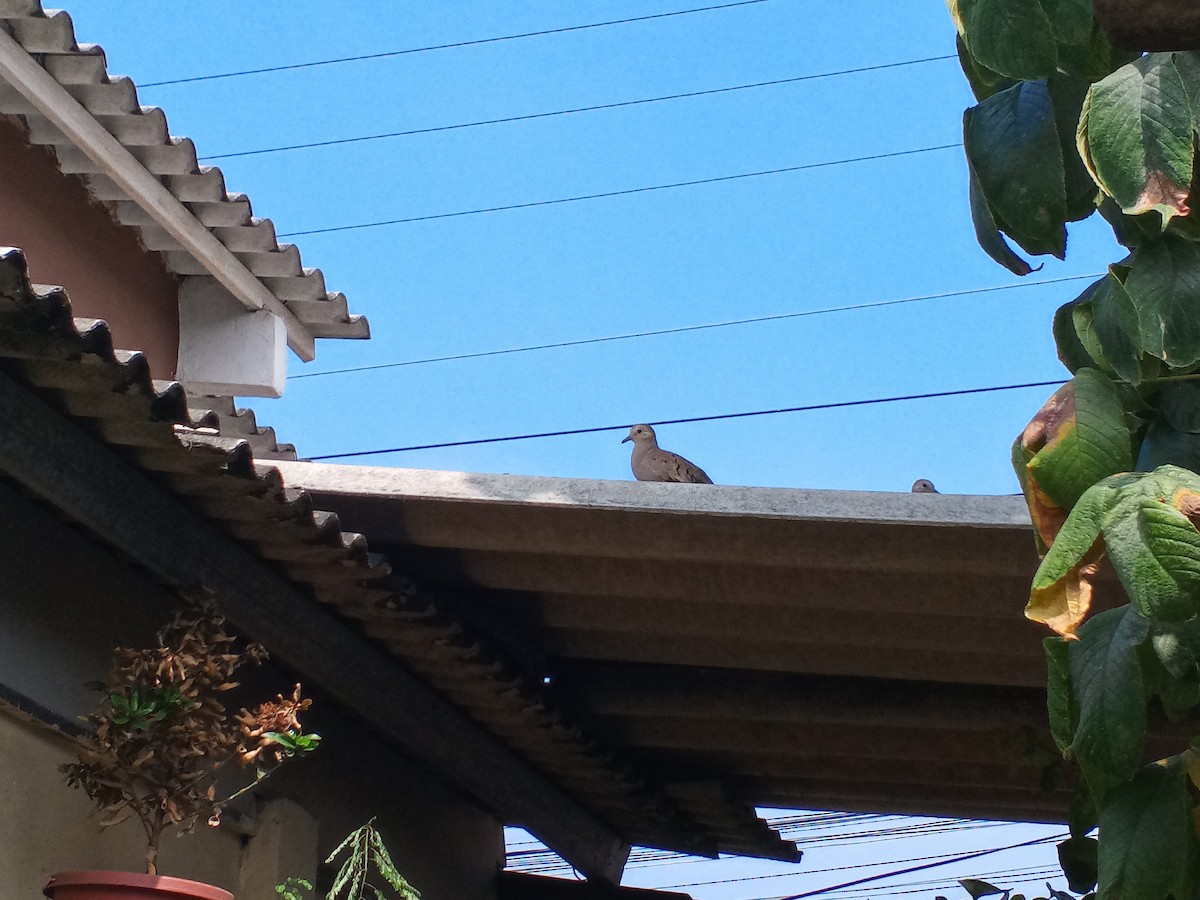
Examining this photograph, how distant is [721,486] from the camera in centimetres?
390

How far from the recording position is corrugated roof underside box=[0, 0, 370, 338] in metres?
5.12

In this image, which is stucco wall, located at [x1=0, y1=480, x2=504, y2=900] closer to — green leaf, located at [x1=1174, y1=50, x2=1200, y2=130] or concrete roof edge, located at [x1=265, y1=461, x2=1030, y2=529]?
concrete roof edge, located at [x1=265, y1=461, x2=1030, y2=529]

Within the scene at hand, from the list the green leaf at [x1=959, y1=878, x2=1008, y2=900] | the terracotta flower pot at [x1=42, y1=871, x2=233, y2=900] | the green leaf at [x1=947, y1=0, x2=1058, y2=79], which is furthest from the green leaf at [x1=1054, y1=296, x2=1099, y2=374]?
the terracotta flower pot at [x1=42, y1=871, x2=233, y2=900]

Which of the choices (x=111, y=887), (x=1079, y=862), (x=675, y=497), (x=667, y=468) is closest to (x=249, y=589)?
(x=111, y=887)

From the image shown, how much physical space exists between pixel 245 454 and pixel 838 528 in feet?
5.16

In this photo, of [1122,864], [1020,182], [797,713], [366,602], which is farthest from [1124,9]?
[797,713]

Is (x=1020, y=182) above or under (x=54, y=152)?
under

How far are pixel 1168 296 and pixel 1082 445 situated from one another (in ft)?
0.61

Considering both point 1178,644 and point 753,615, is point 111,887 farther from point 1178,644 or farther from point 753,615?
point 1178,644

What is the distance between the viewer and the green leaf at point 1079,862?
306 centimetres

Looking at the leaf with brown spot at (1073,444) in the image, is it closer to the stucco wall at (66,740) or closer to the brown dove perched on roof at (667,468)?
the stucco wall at (66,740)

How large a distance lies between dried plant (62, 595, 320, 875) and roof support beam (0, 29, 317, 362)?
238 cm

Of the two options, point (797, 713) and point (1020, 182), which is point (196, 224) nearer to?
point (797, 713)

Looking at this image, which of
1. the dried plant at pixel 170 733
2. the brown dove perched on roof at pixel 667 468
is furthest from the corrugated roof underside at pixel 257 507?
the brown dove perched on roof at pixel 667 468
